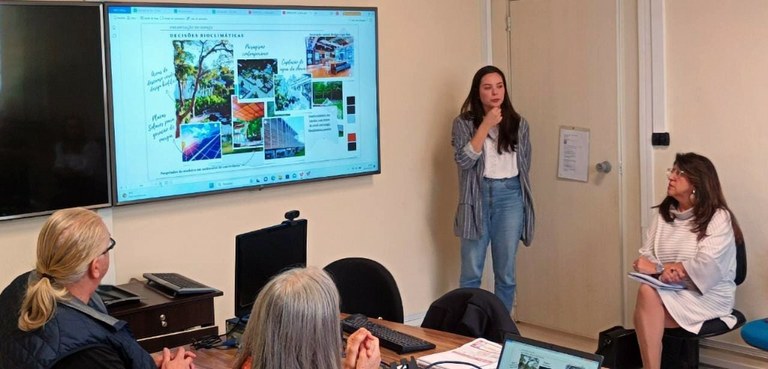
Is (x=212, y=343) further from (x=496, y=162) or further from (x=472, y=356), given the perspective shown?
(x=496, y=162)

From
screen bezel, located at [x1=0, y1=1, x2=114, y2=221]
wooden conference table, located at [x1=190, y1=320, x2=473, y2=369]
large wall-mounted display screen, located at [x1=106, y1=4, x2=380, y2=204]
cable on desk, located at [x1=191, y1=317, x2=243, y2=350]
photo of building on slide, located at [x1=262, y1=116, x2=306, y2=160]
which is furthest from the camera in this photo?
photo of building on slide, located at [x1=262, y1=116, x2=306, y2=160]

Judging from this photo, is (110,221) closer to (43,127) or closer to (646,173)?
(43,127)

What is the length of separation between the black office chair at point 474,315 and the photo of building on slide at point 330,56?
6.24ft

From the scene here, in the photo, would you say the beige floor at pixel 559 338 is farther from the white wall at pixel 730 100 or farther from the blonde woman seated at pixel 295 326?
the blonde woman seated at pixel 295 326

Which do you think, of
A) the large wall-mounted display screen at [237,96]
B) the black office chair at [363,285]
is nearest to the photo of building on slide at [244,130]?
the large wall-mounted display screen at [237,96]

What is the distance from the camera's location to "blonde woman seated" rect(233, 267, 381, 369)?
2184 millimetres

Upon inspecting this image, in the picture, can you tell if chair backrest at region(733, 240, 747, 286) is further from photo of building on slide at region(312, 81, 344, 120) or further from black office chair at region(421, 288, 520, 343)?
photo of building on slide at region(312, 81, 344, 120)

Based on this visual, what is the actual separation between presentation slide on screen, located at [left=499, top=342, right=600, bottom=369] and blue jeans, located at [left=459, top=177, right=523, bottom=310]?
2.73 meters

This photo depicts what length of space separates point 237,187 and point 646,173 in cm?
220

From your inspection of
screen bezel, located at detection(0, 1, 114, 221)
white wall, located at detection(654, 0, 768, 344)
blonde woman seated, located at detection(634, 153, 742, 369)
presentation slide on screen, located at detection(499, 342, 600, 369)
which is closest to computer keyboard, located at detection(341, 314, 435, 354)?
presentation slide on screen, located at detection(499, 342, 600, 369)

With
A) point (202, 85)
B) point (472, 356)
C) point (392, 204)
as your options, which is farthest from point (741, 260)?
point (202, 85)

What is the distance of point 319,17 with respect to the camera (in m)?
4.93

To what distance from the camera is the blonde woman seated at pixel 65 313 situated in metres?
2.53

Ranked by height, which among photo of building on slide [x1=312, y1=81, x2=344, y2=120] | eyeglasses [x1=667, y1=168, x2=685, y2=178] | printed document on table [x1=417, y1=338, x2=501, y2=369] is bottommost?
printed document on table [x1=417, y1=338, x2=501, y2=369]
